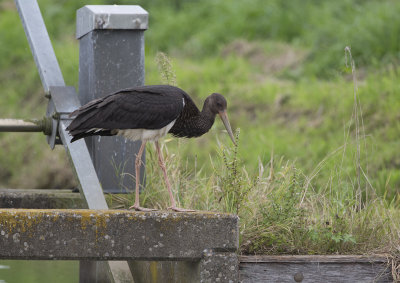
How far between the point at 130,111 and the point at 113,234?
0.87 m

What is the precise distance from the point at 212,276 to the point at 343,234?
970 millimetres

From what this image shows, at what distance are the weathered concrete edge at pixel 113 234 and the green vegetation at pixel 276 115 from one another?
61cm

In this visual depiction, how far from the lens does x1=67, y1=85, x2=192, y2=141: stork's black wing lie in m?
4.00

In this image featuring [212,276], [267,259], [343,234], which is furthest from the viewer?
[343,234]

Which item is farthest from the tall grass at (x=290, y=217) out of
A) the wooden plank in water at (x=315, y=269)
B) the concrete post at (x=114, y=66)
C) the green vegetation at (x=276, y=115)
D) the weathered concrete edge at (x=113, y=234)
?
the weathered concrete edge at (x=113, y=234)

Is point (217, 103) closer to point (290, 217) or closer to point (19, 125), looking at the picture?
point (290, 217)

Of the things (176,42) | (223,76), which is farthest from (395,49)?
(176,42)

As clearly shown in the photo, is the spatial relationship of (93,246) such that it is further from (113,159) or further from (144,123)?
(113,159)

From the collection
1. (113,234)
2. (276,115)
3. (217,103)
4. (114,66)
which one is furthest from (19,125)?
(276,115)

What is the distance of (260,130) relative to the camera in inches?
347

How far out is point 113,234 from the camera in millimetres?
3416

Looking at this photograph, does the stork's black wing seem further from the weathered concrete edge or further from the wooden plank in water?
the wooden plank in water

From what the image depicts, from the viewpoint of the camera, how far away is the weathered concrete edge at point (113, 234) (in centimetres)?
332

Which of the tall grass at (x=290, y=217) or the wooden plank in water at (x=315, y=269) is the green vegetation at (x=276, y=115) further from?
the wooden plank in water at (x=315, y=269)
